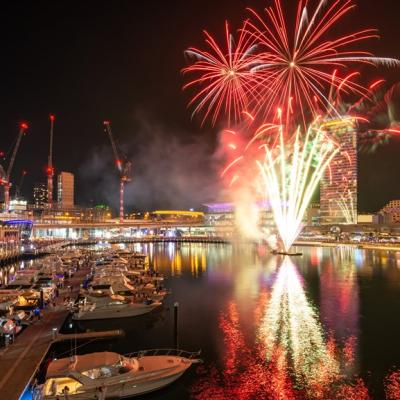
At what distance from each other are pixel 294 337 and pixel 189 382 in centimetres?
1035

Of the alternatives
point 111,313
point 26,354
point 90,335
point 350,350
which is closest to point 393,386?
point 350,350

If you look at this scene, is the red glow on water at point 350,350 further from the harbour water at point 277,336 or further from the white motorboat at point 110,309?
the white motorboat at point 110,309

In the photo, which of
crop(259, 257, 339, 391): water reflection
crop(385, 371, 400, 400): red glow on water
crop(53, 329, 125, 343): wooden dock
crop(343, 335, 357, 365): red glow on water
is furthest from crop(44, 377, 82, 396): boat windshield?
crop(343, 335, 357, 365): red glow on water

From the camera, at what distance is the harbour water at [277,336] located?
20609mm

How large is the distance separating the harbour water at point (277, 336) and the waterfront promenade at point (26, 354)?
147 cm

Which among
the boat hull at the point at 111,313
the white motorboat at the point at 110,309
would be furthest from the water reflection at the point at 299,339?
the white motorboat at the point at 110,309

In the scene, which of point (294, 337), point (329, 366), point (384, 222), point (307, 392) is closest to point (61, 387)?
point (307, 392)

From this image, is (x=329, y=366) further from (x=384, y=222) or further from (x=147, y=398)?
(x=384, y=222)

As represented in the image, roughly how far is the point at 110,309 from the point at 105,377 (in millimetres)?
14746

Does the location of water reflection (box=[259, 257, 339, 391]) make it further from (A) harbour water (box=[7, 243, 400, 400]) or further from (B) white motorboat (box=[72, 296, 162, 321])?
(B) white motorboat (box=[72, 296, 162, 321])

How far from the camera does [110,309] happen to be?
32562 mm

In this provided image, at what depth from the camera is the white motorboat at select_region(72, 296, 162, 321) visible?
31656mm

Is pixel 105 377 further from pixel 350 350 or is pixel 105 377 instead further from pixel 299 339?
pixel 350 350

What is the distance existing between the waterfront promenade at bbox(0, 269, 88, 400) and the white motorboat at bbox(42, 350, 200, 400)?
124 cm
